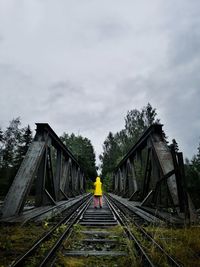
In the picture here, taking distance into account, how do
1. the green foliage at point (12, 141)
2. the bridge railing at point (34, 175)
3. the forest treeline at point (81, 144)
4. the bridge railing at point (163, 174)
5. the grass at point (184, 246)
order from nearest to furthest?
the grass at point (184, 246) < the bridge railing at point (163, 174) < the bridge railing at point (34, 175) < the forest treeline at point (81, 144) < the green foliage at point (12, 141)

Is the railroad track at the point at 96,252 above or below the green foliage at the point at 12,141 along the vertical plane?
below

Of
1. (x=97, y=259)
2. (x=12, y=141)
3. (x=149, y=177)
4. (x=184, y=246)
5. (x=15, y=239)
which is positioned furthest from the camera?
(x=12, y=141)

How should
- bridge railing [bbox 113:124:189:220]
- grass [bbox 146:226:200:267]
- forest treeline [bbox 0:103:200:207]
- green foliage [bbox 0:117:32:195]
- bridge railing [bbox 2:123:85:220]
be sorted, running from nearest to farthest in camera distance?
1. grass [bbox 146:226:200:267]
2. bridge railing [bbox 113:124:189:220]
3. bridge railing [bbox 2:123:85:220]
4. forest treeline [bbox 0:103:200:207]
5. green foliage [bbox 0:117:32:195]

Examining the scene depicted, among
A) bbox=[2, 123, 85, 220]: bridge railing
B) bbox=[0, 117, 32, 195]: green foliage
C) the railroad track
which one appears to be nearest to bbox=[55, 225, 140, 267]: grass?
the railroad track

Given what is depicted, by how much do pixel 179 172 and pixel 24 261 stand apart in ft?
13.8

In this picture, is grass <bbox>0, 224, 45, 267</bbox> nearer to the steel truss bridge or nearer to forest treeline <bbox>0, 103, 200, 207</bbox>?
the steel truss bridge

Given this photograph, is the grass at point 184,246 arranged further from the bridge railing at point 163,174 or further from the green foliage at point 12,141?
the green foliage at point 12,141

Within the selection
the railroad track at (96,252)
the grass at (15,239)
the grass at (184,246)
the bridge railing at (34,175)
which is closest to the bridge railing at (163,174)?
the grass at (184,246)

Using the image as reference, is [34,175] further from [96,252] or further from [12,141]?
[12,141]

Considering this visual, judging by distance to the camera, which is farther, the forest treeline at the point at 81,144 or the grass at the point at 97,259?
the forest treeline at the point at 81,144

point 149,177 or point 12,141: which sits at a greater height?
point 12,141

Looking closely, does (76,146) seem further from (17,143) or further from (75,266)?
(75,266)

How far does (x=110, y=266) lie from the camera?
3057 millimetres

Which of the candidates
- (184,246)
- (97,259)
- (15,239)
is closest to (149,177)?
(184,246)
